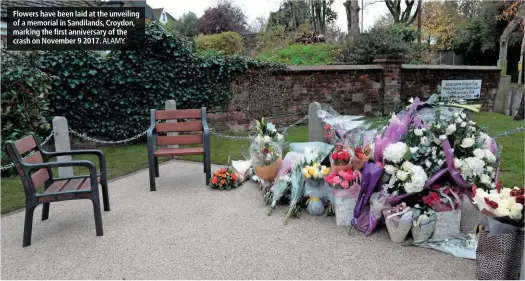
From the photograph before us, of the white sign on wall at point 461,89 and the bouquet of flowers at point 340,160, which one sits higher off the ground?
the white sign on wall at point 461,89

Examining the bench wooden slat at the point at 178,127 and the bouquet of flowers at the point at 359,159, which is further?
the bench wooden slat at the point at 178,127

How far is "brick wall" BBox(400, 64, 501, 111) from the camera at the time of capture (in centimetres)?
1125

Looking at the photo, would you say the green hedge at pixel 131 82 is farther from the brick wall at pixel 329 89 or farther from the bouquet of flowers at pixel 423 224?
the bouquet of flowers at pixel 423 224

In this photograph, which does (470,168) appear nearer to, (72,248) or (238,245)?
(238,245)

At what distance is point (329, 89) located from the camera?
10.4 meters

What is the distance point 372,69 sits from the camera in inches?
421

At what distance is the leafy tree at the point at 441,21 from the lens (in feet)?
84.1

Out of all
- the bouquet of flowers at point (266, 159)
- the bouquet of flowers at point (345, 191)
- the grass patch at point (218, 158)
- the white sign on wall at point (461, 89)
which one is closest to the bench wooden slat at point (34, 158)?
the grass patch at point (218, 158)

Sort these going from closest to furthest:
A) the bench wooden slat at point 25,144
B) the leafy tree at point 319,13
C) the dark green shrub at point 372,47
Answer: the bench wooden slat at point 25,144
the dark green shrub at point 372,47
the leafy tree at point 319,13

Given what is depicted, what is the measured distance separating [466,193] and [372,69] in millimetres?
7843

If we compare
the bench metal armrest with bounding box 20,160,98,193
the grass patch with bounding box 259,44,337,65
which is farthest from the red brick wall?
the bench metal armrest with bounding box 20,160,98,193

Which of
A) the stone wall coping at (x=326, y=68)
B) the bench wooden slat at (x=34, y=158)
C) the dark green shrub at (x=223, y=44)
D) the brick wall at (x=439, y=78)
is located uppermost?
the dark green shrub at (x=223, y=44)

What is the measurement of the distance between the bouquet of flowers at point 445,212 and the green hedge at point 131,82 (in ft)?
21.3

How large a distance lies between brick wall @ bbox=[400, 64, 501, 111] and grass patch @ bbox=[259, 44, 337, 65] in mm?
2868
